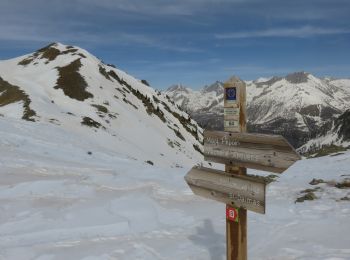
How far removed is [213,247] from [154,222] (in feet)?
8.86

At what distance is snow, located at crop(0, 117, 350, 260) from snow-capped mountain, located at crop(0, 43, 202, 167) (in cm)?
2241

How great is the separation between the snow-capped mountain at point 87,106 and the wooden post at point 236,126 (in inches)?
1329

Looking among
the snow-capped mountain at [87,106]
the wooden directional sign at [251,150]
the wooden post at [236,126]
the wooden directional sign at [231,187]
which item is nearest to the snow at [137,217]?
the wooden post at [236,126]

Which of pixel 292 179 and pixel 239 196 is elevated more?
pixel 239 196

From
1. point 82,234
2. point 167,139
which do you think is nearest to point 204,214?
point 82,234

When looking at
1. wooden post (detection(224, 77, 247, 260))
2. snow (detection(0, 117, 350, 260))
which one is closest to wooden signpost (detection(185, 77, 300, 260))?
wooden post (detection(224, 77, 247, 260))

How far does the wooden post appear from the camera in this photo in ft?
22.7

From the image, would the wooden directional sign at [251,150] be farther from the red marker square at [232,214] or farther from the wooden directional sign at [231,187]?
the red marker square at [232,214]

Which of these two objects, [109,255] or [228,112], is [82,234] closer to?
[109,255]

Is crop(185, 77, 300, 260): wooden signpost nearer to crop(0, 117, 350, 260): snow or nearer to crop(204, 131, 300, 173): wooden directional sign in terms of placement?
crop(204, 131, 300, 173): wooden directional sign

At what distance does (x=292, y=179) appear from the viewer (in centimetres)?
1980

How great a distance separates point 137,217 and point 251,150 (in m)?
7.02

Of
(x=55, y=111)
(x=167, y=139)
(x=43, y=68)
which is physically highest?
(x=43, y=68)

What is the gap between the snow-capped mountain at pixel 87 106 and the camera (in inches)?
2007
